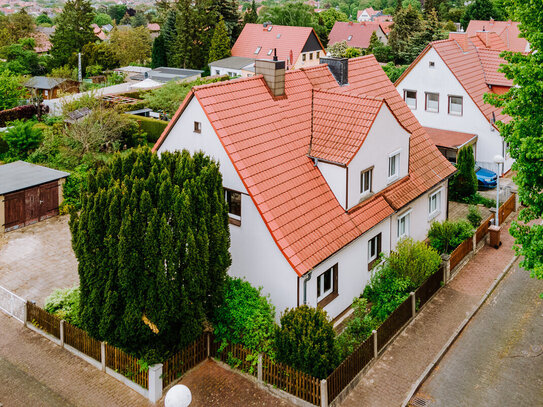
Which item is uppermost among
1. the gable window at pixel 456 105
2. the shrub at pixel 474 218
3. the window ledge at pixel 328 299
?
the gable window at pixel 456 105

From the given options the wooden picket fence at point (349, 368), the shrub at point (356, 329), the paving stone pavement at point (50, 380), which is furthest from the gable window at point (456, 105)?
the paving stone pavement at point (50, 380)

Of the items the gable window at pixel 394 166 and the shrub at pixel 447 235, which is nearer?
the gable window at pixel 394 166

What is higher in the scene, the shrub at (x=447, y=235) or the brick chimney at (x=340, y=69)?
the brick chimney at (x=340, y=69)

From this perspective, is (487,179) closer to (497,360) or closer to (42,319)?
(497,360)

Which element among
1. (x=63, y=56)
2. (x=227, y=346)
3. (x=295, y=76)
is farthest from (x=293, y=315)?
(x=63, y=56)

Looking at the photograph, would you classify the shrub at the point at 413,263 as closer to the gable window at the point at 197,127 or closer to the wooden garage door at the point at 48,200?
the gable window at the point at 197,127

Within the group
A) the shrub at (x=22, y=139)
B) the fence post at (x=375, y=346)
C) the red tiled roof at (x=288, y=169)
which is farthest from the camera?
the shrub at (x=22, y=139)


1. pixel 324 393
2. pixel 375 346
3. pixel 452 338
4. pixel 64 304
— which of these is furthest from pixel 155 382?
pixel 452 338
